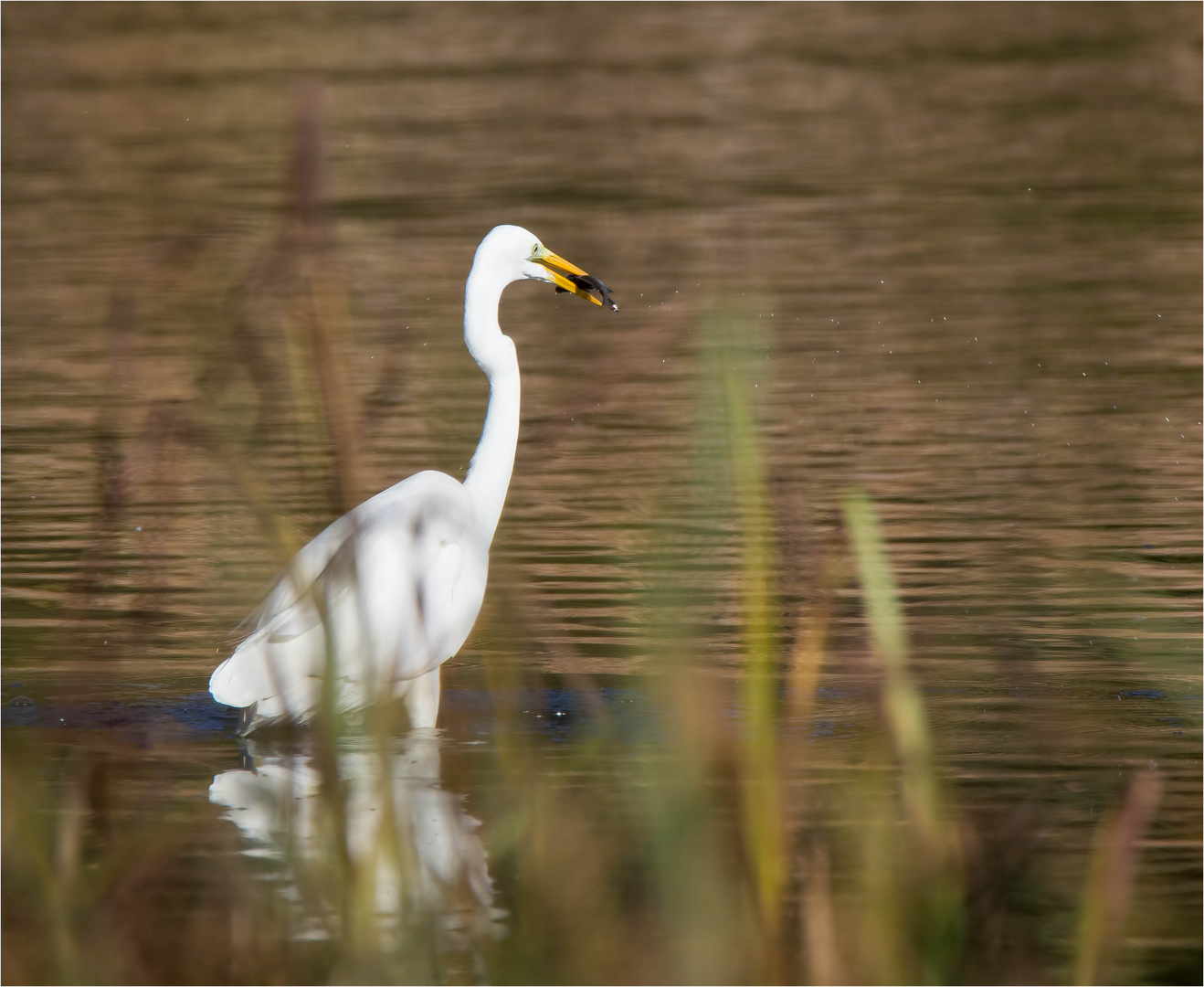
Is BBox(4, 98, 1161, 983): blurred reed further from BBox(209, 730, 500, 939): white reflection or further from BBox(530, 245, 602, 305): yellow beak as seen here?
BBox(530, 245, 602, 305): yellow beak

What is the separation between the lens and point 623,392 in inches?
386

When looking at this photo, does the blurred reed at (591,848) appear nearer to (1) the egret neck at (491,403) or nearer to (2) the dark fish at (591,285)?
(1) the egret neck at (491,403)

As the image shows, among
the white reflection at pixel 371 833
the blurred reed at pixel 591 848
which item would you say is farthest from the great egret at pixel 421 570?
the blurred reed at pixel 591 848

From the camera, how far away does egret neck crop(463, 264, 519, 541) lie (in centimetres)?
604

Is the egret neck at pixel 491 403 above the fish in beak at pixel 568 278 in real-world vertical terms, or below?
below

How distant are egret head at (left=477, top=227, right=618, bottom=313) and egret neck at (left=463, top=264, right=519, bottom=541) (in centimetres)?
9

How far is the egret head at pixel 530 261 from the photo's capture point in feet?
20.5

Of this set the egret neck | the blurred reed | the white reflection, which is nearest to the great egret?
the egret neck

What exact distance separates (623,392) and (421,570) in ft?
17.2

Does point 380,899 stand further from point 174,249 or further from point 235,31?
point 235,31

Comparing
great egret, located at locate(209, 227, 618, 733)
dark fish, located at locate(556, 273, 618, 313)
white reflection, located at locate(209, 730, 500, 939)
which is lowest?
white reflection, located at locate(209, 730, 500, 939)

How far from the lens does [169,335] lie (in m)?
11.4

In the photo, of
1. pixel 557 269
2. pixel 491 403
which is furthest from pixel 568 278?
pixel 491 403

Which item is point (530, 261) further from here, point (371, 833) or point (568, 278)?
point (371, 833)
